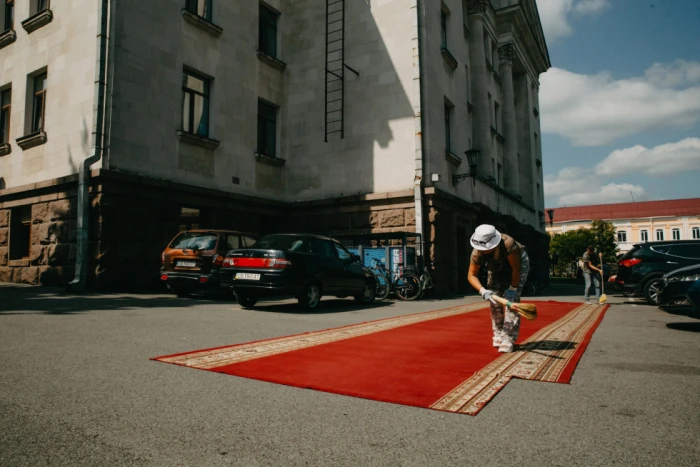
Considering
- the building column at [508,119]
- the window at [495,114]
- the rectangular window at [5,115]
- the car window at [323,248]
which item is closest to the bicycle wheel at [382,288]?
the car window at [323,248]

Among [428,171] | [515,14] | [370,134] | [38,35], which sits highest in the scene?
[515,14]

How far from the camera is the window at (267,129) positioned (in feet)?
61.7

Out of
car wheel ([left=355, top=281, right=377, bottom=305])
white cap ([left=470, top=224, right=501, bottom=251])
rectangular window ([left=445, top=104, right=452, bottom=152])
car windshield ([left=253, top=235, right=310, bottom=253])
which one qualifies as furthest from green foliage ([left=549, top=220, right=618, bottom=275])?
white cap ([left=470, top=224, right=501, bottom=251])

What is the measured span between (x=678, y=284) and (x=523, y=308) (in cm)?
544

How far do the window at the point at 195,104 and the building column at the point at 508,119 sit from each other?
19840mm

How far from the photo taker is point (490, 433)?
2.89 m

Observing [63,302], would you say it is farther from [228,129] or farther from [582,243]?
[582,243]

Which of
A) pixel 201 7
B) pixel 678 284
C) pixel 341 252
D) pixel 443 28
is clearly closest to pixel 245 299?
pixel 341 252

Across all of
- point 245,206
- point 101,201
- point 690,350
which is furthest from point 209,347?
point 245,206

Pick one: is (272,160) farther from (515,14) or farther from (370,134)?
(515,14)

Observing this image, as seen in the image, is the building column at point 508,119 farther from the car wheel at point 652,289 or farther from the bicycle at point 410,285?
the bicycle at point 410,285

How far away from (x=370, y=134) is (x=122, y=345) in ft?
45.3

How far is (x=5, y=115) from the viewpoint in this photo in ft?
54.1

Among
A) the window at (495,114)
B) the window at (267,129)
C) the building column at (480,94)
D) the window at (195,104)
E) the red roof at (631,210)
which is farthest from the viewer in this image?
the red roof at (631,210)
